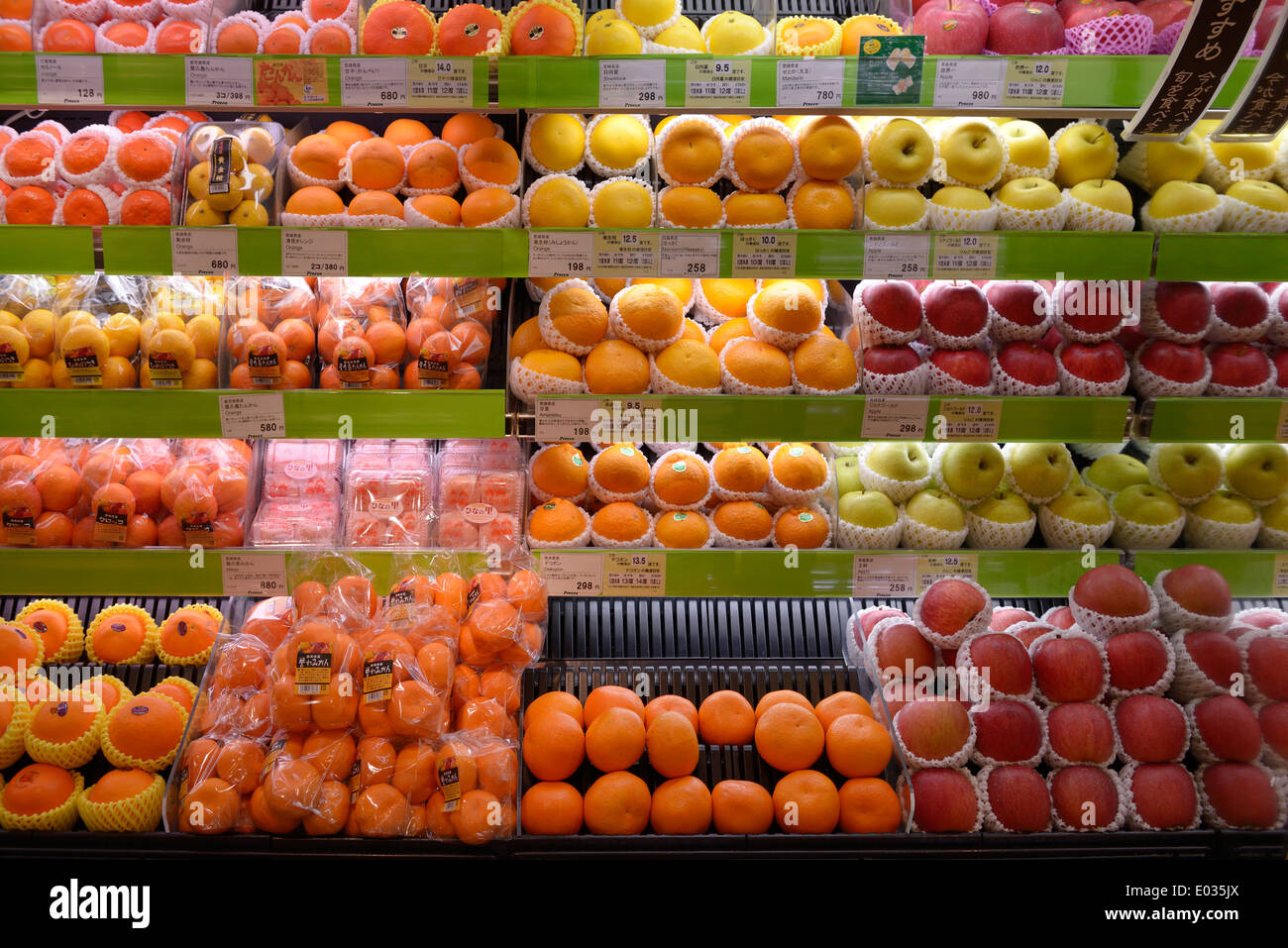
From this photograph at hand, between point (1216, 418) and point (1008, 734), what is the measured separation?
3.35 ft

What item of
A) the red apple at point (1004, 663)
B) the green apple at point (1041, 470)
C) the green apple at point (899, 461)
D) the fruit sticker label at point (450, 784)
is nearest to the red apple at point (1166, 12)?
the green apple at point (1041, 470)

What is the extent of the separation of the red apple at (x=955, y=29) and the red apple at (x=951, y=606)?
1339mm

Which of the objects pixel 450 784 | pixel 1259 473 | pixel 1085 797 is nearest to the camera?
pixel 450 784

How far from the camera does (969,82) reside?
6.11 ft

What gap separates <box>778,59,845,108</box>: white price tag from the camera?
1.84m

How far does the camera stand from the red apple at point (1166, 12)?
2.08m

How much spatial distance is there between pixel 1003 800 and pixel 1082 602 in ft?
1.77

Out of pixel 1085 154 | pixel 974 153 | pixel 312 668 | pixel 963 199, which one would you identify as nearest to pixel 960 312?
pixel 963 199

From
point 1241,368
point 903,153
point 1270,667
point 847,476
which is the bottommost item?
point 1270,667

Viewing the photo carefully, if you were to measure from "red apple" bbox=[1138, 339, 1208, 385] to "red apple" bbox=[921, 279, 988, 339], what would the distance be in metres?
0.46

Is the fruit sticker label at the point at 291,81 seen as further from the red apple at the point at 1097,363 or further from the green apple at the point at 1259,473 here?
the green apple at the point at 1259,473

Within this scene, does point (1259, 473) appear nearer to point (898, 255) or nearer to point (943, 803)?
point (898, 255)
